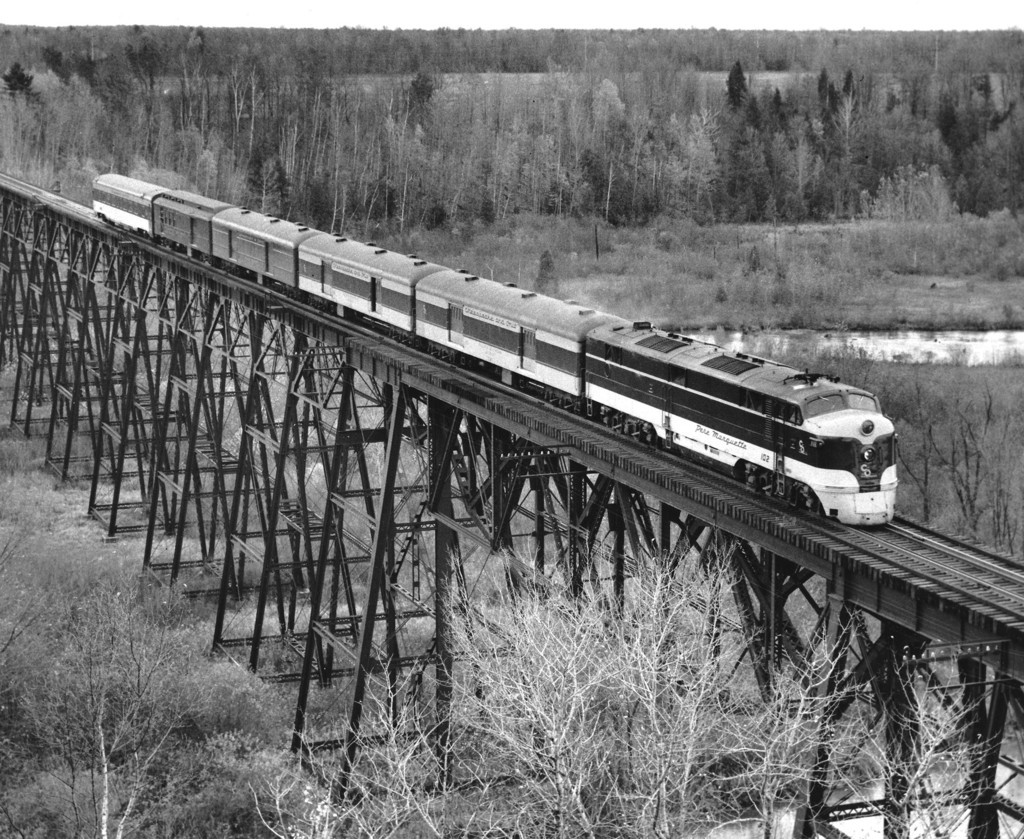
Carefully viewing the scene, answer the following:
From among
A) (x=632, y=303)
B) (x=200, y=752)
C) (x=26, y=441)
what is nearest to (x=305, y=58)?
(x=632, y=303)

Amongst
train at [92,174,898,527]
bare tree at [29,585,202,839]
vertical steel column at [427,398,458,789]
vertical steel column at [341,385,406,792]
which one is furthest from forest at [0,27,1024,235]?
vertical steel column at [427,398,458,789]

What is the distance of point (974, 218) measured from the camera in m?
98.8

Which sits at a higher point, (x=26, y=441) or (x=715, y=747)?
(x=715, y=747)

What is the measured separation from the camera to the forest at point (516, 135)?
10244cm

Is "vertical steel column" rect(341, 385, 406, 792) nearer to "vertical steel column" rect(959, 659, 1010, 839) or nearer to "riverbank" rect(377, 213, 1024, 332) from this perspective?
"vertical steel column" rect(959, 659, 1010, 839)

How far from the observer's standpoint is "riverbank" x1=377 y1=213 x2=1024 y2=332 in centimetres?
8150

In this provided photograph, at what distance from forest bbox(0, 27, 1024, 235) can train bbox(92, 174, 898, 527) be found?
5711 cm

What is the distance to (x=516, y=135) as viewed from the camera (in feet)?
360

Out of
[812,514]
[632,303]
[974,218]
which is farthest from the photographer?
[974,218]

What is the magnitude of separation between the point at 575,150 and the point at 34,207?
6240 cm

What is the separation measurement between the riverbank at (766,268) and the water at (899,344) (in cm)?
182

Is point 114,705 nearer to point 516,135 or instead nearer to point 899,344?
point 899,344

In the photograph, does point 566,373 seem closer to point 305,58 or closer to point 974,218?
point 974,218

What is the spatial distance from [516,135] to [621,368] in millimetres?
86452
